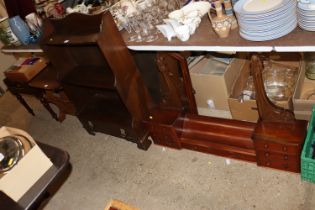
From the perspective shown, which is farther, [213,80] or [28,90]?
[28,90]

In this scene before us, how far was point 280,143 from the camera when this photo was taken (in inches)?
61.9

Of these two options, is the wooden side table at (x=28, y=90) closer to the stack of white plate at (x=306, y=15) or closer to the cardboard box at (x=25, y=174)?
the cardboard box at (x=25, y=174)

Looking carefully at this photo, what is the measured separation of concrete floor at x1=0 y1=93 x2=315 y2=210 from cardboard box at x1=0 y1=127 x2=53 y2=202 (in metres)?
1.01

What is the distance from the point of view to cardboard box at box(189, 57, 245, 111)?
2066mm

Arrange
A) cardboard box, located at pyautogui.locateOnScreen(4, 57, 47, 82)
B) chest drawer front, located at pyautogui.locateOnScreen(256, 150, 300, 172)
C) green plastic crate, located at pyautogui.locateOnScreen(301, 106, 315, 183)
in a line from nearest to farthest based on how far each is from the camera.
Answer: green plastic crate, located at pyautogui.locateOnScreen(301, 106, 315, 183) < chest drawer front, located at pyautogui.locateOnScreen(256, 150, 300, 172) < cardboard box, located at pyautogui.locateOnScreen(4, 57, 47, 82)

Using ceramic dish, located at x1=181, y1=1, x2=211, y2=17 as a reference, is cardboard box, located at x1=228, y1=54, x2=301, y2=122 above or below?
below

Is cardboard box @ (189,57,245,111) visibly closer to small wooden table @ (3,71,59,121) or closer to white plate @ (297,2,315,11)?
white plate @ (297,2,315,11)

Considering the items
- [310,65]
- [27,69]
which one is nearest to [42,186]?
[310,65]

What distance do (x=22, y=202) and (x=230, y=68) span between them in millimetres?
1620

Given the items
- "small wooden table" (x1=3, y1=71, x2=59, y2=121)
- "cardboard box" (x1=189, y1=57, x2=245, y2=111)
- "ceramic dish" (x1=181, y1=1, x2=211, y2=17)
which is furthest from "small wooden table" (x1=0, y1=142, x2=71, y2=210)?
"small wooden table" (x1=3, y1=71, x2=59, y2=121)

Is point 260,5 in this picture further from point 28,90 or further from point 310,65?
point 28,90

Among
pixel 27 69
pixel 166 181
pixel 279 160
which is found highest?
pixel 27 69

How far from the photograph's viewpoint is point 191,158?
203 cm

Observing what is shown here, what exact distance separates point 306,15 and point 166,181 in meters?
1.29
